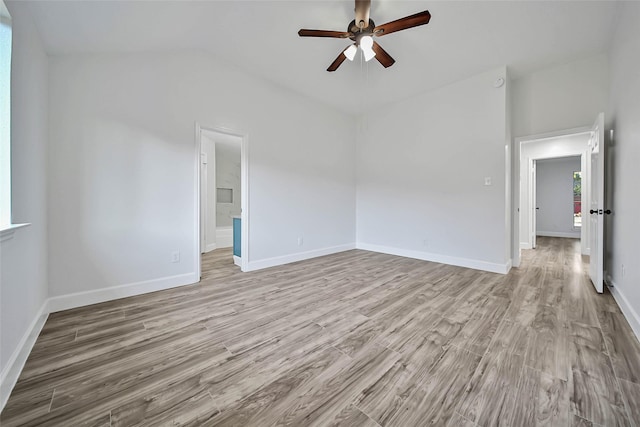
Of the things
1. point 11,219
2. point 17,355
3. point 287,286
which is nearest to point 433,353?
point 287,286

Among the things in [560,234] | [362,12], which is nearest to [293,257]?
[362,12]

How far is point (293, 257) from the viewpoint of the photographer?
428 centimetres

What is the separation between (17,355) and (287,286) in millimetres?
2129

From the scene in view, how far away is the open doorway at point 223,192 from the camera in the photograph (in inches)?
145

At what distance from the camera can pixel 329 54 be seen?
10.8ft

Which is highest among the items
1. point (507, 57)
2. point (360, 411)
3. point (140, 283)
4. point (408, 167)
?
point (507, 57)

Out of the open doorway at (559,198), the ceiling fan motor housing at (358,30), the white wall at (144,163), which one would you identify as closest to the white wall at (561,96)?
the ceiling fan motor housing at (358,30)

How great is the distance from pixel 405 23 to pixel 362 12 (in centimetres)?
40

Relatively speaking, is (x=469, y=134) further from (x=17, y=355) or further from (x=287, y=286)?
(x=17, y=355)

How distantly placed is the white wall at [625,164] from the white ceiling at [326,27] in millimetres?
417

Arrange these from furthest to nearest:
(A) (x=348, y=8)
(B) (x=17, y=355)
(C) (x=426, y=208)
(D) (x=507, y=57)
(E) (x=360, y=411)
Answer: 1. (C) (x=426, y=208)
2. (D) (x=507, y=57)
3. (A) (x=348, y=8)
4. (B) (x=17, y=355)
5. (E) (x=360, y=411)

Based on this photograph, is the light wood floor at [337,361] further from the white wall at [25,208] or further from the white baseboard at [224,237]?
the white baseboard at [224,237]

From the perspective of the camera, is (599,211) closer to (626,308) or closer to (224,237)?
(626,308)

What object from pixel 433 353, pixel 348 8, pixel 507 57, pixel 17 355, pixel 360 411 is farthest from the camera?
pixel 507 57
